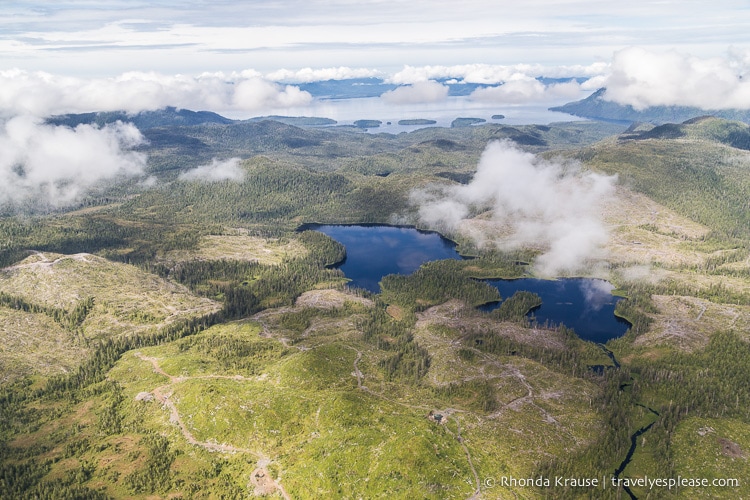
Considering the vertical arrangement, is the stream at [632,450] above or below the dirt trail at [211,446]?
below

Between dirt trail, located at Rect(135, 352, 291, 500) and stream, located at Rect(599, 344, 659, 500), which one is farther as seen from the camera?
stream, located at Rect(599, 344, 659, 500)

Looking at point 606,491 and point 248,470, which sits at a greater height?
point 248,470

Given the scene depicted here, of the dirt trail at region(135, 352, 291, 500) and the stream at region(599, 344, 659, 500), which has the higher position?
the dirt trail at region(135, 352, 291, 500)

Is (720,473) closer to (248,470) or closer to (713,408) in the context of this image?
(713,408)

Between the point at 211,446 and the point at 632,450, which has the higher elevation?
the point at 211,446

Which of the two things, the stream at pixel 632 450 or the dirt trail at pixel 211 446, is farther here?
the stream at pixel 632 450

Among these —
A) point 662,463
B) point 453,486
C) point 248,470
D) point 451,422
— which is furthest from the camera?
point 451,422

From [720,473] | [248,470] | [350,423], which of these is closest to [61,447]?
[248,470]

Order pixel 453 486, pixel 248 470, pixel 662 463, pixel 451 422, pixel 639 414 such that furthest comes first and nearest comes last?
pixel 639 414, pixel 451 422, pixel 662 463, pixel 248 470, pixel 453 486

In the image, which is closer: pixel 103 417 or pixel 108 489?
pixel 108 489

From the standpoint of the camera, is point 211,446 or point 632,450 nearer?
point 211,446

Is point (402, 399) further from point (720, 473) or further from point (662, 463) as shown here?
point (720, 473)
